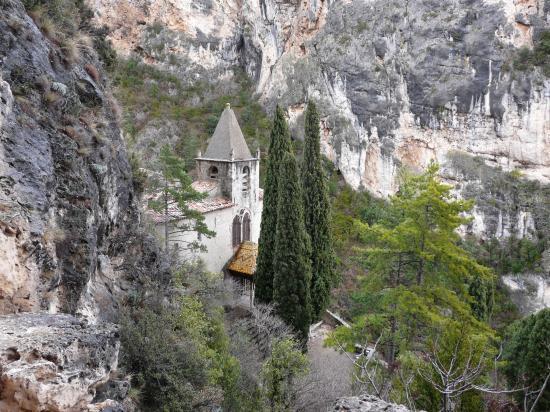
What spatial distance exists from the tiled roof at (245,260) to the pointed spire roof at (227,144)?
4.56m

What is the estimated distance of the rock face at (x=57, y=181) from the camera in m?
5.67

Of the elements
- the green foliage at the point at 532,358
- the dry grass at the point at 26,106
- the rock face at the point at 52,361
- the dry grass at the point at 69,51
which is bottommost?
the green foliage at the point at 532,358

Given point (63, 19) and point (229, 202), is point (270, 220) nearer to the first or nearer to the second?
point (229, 202)

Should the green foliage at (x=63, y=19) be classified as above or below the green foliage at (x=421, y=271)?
above

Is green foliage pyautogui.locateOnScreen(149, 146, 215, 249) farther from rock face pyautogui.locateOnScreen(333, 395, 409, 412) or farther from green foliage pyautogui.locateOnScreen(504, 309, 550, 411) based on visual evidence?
rock face pyautogui.locateOnScreen(333, 395, 409, 412)

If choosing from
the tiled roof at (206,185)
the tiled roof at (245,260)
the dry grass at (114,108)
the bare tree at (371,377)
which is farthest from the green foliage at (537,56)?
the dry grass at (114,108)

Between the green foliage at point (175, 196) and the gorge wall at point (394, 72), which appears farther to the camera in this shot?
the gorge wall at point (394, 72)

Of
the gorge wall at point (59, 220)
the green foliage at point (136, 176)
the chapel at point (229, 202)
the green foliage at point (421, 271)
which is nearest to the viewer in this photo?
the gorge wall at point (59, 220)

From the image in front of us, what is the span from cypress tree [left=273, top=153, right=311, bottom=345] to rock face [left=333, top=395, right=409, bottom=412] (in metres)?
11.2

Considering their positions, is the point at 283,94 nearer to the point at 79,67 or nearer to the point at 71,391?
the point at 79,67

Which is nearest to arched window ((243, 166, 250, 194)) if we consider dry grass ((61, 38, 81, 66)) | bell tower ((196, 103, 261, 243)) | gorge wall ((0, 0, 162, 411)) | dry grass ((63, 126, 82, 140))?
bell tower ((196, 103, 261, 243))

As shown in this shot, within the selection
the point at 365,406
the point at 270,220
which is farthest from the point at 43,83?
the point at 270,220

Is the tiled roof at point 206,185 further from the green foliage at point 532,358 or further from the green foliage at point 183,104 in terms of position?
the green foliage at point 532,358

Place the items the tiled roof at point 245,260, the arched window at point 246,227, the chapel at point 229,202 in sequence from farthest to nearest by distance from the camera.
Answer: the arched window at point 246,227
the tiled roof at point 245,260
the chapel at point 229,202
